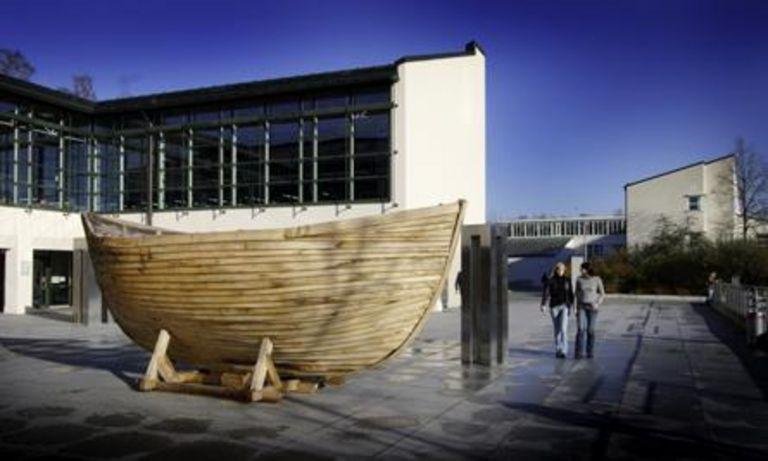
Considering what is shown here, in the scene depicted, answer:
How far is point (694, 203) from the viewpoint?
55094 mm

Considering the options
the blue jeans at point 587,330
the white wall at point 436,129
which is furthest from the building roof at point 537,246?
the blue jeans at point 587,330

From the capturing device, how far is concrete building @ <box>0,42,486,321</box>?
92.9ft

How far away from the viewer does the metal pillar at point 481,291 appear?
1233 centimetres

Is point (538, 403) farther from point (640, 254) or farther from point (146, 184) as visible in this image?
point (640, 254)

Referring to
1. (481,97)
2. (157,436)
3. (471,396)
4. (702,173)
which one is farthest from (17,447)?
(702,173)

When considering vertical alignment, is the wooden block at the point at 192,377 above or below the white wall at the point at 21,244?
below

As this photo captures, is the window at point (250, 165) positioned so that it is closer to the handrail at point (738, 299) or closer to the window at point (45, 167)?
the window at point (45, 167)

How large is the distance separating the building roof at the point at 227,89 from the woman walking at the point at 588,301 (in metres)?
16.1

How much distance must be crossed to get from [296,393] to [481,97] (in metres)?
23.3

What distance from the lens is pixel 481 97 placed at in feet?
102

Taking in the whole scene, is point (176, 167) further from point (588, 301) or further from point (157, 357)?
point (157, 357)

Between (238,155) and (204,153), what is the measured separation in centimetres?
169

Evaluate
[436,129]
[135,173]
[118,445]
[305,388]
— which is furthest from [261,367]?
[135,173]

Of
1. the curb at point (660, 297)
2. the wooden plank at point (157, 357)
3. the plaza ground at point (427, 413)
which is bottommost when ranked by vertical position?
the curb at point (660, 297)
